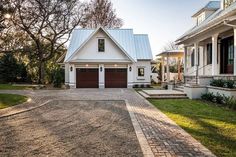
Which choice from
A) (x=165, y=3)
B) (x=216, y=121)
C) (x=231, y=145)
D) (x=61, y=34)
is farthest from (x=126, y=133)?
(x=61, y=34)

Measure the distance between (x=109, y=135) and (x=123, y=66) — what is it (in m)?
22.0

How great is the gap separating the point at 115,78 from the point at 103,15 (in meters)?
16.4

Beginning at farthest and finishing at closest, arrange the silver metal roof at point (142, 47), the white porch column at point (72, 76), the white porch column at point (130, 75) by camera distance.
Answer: the silver metal roof at point (142, 47)
the white porch column at point (130, 75)
the white porch column at point (72, 76)

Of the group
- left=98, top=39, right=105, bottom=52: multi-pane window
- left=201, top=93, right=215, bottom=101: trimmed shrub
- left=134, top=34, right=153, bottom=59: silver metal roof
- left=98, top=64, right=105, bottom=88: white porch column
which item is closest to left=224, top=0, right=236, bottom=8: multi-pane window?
left=201, top=93, right=215, bottom=101: trimmed shrub

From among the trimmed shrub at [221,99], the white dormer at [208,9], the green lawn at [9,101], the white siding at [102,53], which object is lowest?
the green lawn at [9,101]

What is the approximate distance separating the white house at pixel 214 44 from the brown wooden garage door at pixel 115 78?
273 inches

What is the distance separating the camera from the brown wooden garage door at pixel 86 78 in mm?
28625

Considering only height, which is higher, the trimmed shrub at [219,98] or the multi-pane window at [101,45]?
the multi-pane window at [101,45]

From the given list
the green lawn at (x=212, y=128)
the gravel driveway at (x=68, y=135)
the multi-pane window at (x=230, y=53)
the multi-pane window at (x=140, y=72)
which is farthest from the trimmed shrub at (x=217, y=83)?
the multi-pane window at (x=140, y=72)

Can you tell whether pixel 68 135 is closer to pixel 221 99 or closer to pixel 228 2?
pixel 221 99

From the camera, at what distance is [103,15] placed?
4231 centimetres

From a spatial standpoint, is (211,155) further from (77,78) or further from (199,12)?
(77,78)

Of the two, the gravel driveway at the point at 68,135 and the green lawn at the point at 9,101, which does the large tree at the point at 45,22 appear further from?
the gravel driveway at the point at 68,135

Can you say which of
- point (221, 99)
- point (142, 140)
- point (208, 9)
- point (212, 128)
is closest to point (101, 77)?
point (208, 9)
